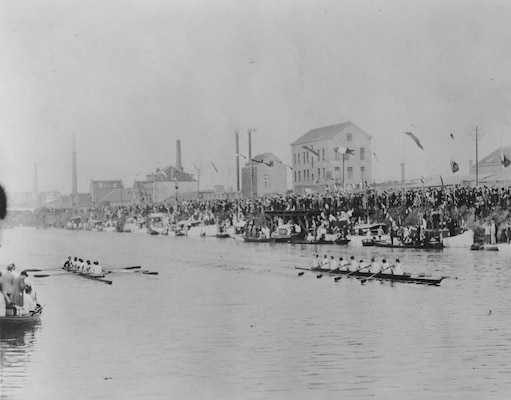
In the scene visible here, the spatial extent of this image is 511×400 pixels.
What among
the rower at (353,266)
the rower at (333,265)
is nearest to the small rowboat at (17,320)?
the rower at (353,266)

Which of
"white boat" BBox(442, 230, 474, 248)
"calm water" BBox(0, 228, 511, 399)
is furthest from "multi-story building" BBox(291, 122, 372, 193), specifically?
"white boat" BBox(442, 230, 474, 248)

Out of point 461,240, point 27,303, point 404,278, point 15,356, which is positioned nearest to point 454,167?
point 404,278

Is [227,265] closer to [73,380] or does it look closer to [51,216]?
[51,216]

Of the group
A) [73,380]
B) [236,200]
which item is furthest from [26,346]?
[236,200]

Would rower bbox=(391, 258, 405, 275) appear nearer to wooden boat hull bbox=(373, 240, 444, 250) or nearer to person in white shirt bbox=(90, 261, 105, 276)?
wooden boat hull bbox=(373, 240, 444, 250)

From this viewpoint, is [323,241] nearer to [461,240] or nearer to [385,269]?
[461,240]
